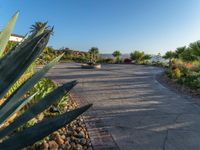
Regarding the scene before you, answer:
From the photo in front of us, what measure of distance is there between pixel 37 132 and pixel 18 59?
0.50m

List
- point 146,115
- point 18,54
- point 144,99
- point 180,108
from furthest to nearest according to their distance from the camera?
point 144,99 → point 180,108 → point 146,115 → point 18,54

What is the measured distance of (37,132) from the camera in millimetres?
2018

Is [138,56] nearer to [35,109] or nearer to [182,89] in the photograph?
[182,89]

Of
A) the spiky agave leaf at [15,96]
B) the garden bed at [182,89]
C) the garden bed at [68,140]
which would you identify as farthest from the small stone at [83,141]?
the garden bed at [182,89]

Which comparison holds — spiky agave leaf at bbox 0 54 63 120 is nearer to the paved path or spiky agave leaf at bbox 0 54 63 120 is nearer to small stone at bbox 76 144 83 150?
small stone at bbox 76 144 83 150

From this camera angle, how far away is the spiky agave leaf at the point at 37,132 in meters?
2.00

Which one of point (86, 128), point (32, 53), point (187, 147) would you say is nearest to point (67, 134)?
point (86, 128)

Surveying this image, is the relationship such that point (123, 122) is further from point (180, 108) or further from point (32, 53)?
point (32, 53)

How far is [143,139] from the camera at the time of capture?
589cm

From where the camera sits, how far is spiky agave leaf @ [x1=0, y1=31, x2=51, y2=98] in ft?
6.13

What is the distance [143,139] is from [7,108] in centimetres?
407

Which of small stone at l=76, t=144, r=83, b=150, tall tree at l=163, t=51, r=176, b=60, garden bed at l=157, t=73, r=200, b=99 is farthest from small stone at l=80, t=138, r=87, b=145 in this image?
tall tree at l=163, t=51, r=176, b=60

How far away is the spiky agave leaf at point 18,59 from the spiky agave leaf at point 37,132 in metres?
0.32

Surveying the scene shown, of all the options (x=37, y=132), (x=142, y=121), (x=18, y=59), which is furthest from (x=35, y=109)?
(x=142, y=121)
